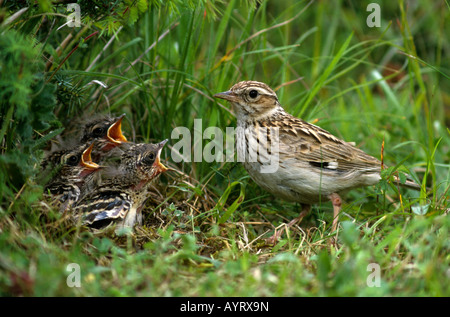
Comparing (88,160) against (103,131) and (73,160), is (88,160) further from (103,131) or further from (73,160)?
(103,131)

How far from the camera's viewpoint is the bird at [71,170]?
15.5 ft

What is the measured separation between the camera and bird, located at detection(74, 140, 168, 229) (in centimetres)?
445

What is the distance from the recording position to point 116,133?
5324 mm

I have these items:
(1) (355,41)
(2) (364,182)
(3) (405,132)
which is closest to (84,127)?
(2) (364,182)

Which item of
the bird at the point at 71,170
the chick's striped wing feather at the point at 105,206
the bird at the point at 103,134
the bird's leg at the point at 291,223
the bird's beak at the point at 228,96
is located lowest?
the bird's leg at the point at 291,223

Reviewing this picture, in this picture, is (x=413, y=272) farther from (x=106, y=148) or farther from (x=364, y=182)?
(x=106, y=148)

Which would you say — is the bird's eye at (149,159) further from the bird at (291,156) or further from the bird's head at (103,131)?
the bird at (291,156)

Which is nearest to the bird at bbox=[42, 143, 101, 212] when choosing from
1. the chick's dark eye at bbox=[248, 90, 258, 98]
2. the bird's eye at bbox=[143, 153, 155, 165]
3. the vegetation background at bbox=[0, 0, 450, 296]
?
the vegetation background at bbox=[0, 0, 450, 296]

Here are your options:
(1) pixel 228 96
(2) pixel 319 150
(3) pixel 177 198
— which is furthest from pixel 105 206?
(2) pixel 319 150

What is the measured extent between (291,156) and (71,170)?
2.00 m

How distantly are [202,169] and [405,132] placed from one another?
2.87 metres

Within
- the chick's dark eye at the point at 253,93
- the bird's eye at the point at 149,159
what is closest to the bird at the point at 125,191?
the bird's eye at the point at 149,159
